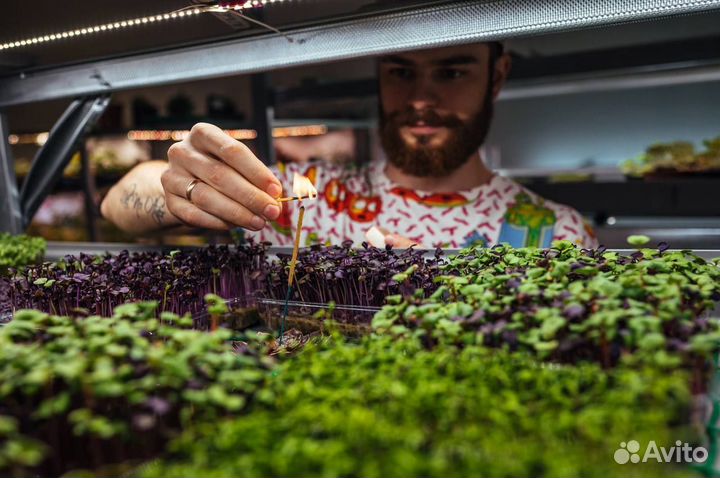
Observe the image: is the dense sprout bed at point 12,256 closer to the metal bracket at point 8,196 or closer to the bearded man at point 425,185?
the metal bracket at point 8,196

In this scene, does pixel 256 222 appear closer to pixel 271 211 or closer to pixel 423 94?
pixel 271 211

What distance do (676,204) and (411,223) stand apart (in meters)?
1.85

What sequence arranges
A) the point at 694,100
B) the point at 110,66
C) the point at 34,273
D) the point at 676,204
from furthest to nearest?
the point at 694,100 < the point at 676,204 < the point at 110,66 < the point at 34,273

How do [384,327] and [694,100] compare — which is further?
[694,100]

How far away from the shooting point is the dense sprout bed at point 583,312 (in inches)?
43.2

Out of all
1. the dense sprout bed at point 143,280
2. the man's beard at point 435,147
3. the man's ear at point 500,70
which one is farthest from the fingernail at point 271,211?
the man's ear at point 500,70

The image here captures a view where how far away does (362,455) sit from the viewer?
0.84 meters

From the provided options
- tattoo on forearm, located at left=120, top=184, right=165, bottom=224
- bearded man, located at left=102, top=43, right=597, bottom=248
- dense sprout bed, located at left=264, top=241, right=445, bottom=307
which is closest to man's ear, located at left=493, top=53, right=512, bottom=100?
bearded man, located at left=102, top=43, right=597, bottom=248

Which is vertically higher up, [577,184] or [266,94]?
[266,94]

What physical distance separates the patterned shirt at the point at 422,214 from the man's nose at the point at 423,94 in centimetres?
46

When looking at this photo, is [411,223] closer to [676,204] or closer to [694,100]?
[676,204]

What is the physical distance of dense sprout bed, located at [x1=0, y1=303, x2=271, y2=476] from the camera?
95cm

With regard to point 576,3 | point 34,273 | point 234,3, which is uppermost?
point 234,3

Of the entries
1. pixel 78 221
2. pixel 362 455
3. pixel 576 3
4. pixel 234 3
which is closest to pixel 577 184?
pixel 576 3
